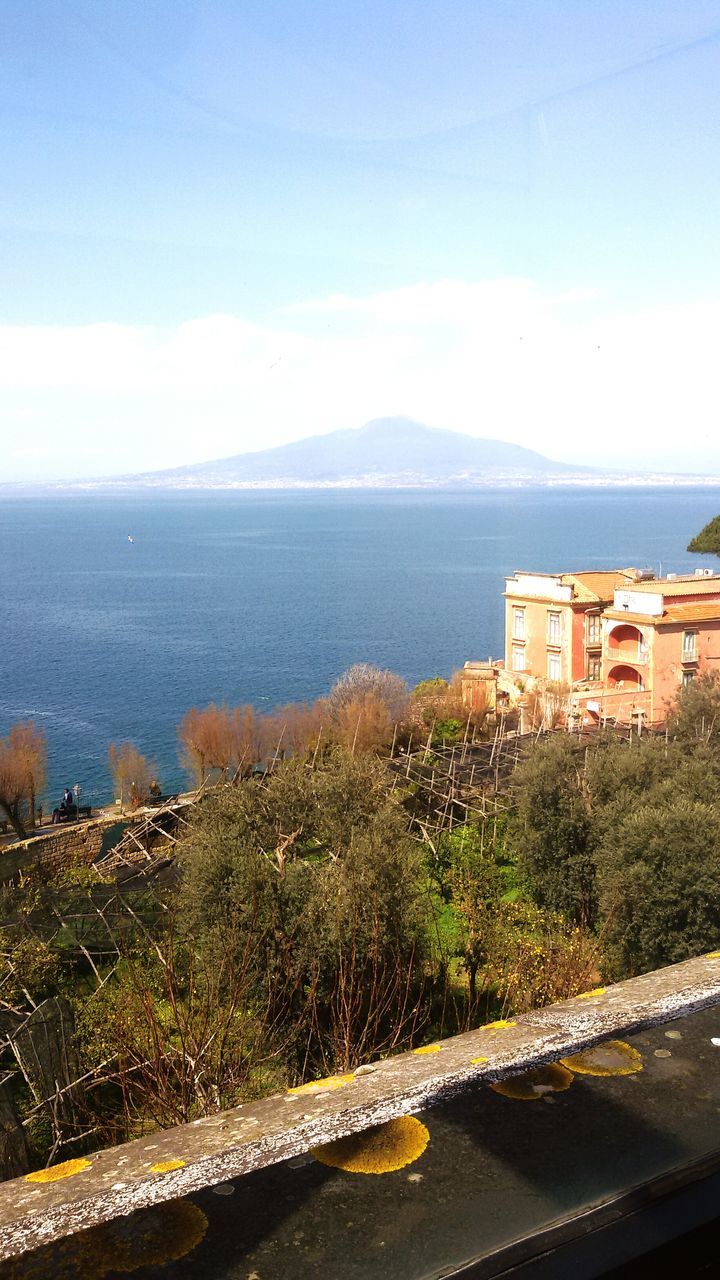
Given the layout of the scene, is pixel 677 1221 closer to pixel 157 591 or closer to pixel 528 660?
pixel 528 660

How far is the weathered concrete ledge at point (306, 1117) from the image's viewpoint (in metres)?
1.56

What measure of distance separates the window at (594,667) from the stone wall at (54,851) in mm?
15842

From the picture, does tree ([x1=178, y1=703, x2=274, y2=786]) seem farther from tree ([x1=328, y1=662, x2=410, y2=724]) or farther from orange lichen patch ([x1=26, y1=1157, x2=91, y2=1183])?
orange lichen patch ([x1=26, y1=1157, x2=91, y2=1183])

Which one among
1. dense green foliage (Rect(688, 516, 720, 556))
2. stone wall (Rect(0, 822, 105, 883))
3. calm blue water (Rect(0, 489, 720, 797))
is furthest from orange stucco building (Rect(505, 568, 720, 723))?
dense green foliage (Rect(688, 516, 720, 556))

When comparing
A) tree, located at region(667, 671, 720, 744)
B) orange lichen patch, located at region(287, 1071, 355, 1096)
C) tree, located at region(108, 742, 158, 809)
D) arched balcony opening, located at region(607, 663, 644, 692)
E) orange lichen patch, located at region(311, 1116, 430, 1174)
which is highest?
orange lichen patch, located at region(311, 1116, 430, 1174)

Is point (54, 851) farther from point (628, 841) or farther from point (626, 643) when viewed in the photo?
point (626, 643)

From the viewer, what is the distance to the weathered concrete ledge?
1.56 meters

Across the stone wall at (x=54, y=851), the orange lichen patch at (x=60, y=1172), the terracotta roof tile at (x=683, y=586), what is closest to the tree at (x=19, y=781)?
the stone wall at (x=54, y=851)

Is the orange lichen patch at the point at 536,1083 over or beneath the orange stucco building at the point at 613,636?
over

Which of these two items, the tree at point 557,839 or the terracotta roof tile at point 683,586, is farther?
the terracotta roof tile at point 683,586

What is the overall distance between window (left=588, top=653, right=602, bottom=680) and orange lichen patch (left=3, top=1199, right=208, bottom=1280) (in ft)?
96.6

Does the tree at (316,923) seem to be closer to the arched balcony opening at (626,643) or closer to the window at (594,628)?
the arched balcony opening at (626,643)

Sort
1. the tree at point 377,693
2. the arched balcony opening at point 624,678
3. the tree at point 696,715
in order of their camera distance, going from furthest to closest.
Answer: the arched balcony opening at point 624,678
the tree at point 377,693
the tree at point 696,715

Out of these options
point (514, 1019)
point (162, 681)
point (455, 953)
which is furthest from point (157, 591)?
point (514, 1019)
